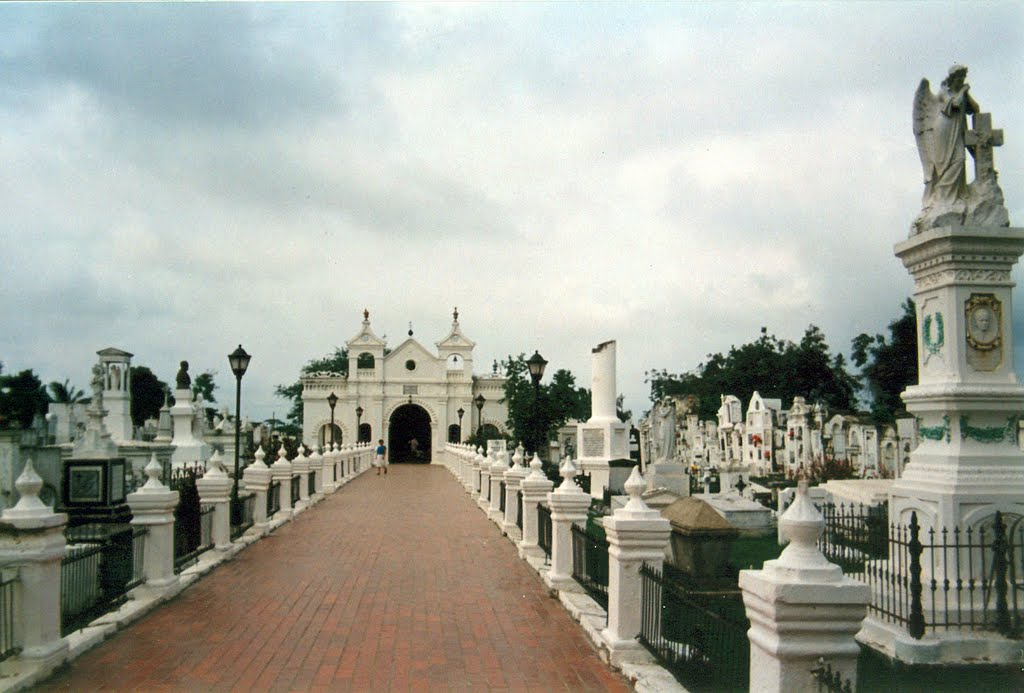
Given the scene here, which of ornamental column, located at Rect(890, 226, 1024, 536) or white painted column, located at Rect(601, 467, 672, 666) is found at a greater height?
ornamental column, located at Rect(890, 226, 1024, 536)

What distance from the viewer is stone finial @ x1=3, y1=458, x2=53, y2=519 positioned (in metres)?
6.73

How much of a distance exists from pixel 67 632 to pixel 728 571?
7031mm

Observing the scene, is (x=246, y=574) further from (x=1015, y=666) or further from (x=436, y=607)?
(x=1015, y=666)

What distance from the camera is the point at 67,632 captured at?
7.57 metres

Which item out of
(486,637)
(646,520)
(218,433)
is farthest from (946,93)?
(218,433)

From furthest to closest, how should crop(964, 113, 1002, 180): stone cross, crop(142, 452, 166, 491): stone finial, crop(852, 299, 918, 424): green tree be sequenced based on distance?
crop(852, 299, 918, 424): green tree → crop(142, 452, 166, 491): stone finial → crop(964, 113, 1002, 180): stone cross

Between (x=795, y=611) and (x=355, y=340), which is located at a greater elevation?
(x=355, y=340)

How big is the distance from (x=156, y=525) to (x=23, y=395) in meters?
51.7

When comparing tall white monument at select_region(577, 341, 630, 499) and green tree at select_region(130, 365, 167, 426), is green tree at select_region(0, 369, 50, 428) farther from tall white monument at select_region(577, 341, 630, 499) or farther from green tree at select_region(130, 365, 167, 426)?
tall white monument at select_region(577, 341, 630, 499)

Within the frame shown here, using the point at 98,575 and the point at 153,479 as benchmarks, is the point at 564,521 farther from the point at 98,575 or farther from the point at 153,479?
the point at 98,575

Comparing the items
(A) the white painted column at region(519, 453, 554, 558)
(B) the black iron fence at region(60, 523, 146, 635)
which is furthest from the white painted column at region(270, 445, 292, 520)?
(B) the black iron fence at region(60, 523, 146, 635)

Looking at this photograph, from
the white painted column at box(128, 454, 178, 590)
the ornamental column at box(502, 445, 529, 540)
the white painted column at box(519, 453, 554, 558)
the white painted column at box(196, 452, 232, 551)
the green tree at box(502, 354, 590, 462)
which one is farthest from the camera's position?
the green tree at box(502, 354, 590, 462)

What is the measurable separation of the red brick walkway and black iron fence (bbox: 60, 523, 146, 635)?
0.37 meters

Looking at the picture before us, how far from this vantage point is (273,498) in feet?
60.3
